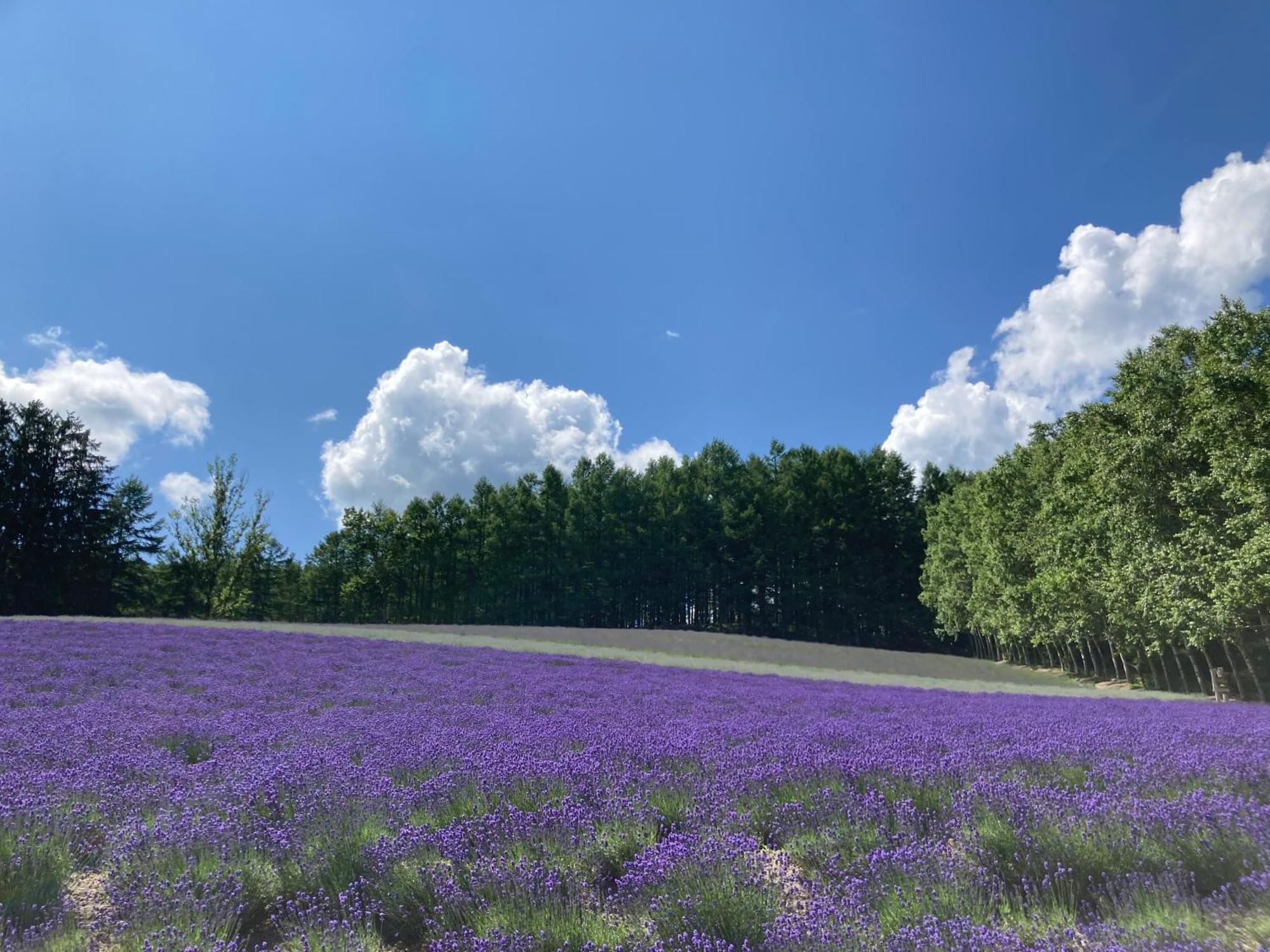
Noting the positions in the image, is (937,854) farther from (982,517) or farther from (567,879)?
(982,517)

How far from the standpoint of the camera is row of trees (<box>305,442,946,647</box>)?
56.0 m

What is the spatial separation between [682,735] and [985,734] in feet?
11.9

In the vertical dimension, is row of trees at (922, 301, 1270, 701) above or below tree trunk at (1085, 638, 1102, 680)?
above

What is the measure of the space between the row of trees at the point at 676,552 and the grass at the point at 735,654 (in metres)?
21.0

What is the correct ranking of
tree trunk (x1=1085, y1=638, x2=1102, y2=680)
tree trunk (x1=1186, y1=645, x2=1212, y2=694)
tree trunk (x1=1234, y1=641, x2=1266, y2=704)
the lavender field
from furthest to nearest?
tree trunk (x1=1085, y1=638, x2=1102, y2=680)
tree trunk (x1=1186, y1=645, x2=1212, y2=694)
tree trunk (x1=1234, y1=641, x2=1266, y2=704)
the lavender field

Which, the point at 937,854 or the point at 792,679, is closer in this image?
the point at 937,854

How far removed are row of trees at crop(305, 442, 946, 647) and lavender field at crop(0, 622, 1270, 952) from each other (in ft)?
160

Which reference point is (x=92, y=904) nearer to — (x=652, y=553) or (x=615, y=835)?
(x=615, y=835)

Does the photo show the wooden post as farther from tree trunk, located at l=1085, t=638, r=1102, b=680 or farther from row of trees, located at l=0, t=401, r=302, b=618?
row of trees, located at l=0, t=401, r=302, b=618

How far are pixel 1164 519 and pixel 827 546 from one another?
3763cm

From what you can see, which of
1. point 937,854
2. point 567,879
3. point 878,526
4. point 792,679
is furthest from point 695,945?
point 878,526

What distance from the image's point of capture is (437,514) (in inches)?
2418

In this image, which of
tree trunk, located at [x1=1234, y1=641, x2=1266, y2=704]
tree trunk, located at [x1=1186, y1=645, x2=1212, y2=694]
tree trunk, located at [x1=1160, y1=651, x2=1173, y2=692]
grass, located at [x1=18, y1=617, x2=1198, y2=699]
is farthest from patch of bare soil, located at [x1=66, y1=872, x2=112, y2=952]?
tree trunk, located at [x1=1160, y1=651, x2=1173, y2=692]

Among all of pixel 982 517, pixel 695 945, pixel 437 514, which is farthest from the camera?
pixel 437 514
